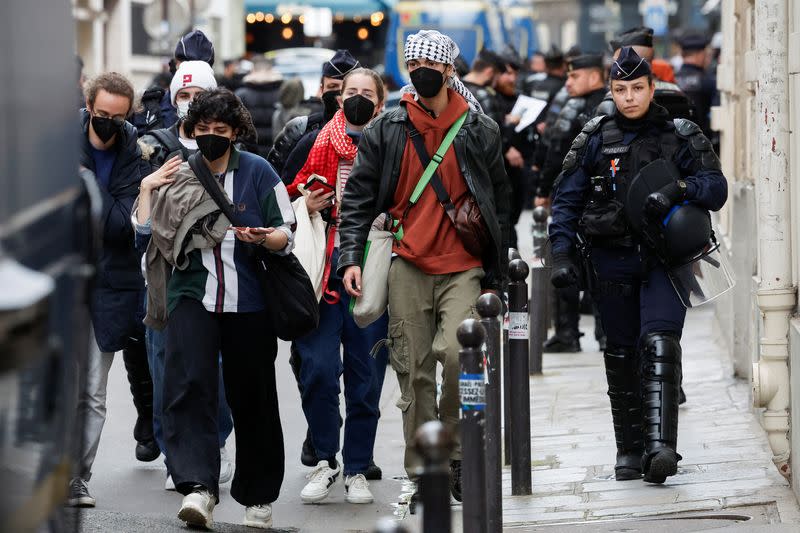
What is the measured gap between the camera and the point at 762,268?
302 inches

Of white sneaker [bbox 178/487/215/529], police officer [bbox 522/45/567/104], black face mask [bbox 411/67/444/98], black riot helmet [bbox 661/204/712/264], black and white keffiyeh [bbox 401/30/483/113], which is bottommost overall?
white sneaker [bbox 178/487/215/529]

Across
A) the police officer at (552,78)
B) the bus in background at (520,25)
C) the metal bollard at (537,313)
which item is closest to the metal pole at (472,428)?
the metal bollard at (537,313)

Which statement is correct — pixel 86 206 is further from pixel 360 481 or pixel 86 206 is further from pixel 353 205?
pixel 360 481

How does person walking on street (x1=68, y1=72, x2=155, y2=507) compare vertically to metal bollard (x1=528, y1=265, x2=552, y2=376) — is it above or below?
above

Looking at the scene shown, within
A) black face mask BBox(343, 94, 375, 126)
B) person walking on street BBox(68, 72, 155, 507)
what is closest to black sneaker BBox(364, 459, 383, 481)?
person walking on street BBox(68, 72, 155, 507)

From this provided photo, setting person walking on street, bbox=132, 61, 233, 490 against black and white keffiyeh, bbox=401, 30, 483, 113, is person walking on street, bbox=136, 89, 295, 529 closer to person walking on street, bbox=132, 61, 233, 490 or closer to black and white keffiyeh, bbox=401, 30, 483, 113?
person walking on street, bbox=132, 61, 233, 490

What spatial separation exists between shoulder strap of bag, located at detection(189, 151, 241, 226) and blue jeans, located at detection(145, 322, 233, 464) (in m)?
0.74

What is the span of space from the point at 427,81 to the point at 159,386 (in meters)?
2.01

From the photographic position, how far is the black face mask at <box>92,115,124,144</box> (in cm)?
759

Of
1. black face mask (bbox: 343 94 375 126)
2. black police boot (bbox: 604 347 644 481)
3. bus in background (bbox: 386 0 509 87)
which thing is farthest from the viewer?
bus in background (bbox: 386 0 509 87)

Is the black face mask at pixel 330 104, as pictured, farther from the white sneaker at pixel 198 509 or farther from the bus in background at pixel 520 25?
the bus in background at pixel 520 25

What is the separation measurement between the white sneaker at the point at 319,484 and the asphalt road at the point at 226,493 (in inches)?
1.7

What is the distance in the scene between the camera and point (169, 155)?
7516mm

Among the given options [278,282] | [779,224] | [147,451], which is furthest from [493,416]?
[147,451]
